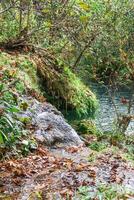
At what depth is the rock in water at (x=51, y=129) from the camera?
7.30 meters

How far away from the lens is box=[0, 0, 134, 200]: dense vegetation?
21.6 feet

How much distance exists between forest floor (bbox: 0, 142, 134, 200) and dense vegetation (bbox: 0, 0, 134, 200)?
41mm

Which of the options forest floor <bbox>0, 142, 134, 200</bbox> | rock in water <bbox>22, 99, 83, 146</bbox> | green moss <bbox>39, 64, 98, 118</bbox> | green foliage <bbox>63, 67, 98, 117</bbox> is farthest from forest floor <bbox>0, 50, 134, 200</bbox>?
green foliage <bbox>63, 67, 98, 117</bbox>

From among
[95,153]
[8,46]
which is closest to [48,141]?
[95,153]

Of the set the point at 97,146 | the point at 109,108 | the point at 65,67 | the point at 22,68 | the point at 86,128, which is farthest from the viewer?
the point at 109,108

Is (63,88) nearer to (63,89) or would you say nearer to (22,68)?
(63,89)

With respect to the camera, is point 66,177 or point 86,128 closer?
point 66,177

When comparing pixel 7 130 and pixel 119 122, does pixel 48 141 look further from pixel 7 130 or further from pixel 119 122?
pixel 119 122

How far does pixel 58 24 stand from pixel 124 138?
4.29 m

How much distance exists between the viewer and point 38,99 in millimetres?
9539

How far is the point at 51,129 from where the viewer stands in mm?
7582

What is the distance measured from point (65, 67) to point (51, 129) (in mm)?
4531

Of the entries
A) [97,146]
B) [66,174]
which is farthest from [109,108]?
[66,174]

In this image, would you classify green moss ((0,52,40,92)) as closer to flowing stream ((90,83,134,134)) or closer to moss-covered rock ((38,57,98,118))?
moss-covered rock ((38,57,98,118))
